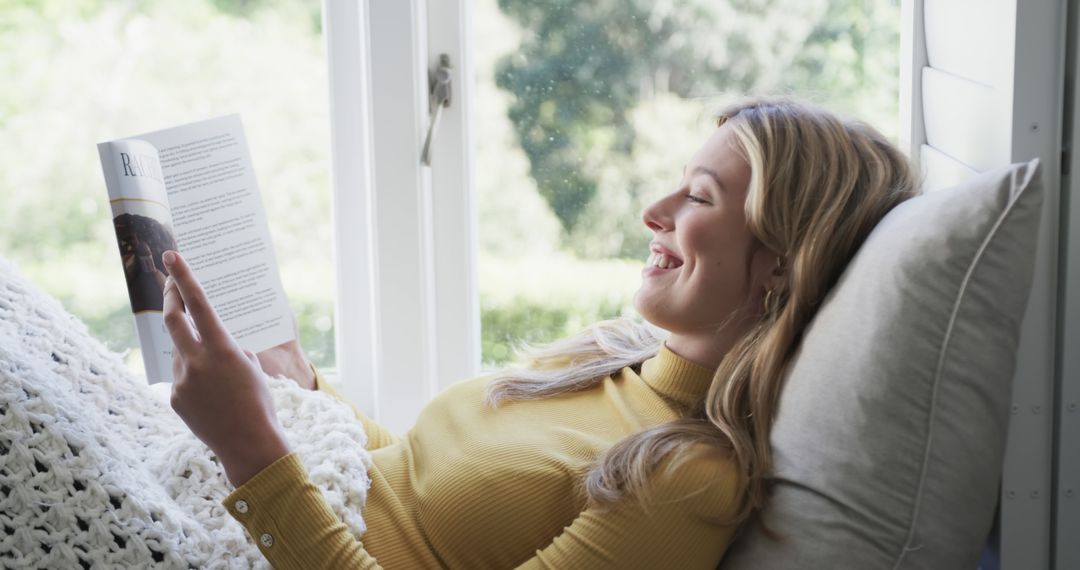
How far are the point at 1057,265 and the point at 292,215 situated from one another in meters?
1.26

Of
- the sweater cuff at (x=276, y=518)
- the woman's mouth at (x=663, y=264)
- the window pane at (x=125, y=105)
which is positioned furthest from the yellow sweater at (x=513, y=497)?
the window pane at (x=125, y=105)

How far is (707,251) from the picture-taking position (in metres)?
1.34

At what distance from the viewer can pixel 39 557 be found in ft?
3.64

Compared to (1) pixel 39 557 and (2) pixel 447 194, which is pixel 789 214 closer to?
(2) pixel 447 194

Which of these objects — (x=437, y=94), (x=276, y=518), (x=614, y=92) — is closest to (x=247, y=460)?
(x=276, y=518)

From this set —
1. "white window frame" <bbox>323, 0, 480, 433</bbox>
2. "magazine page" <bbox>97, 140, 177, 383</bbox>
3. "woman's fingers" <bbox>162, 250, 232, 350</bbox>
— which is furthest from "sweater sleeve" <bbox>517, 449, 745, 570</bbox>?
"white window frame" <bbox>323, 0, 480, 433</bbox>

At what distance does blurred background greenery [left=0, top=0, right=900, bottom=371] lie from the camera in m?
1.84

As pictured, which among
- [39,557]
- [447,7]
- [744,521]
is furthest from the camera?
[447,7]

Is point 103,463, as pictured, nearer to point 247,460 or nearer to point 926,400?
point 247,460

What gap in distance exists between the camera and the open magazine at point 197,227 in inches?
50.0

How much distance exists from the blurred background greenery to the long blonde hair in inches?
19.2

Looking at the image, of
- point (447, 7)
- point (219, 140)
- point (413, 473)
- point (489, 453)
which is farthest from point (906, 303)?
point (447, 7)

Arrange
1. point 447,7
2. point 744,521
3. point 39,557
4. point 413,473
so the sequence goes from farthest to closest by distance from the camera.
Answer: point 447,7
point 413,473
point 744,521
point 39,557

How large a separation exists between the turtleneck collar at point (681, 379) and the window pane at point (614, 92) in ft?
1.82
